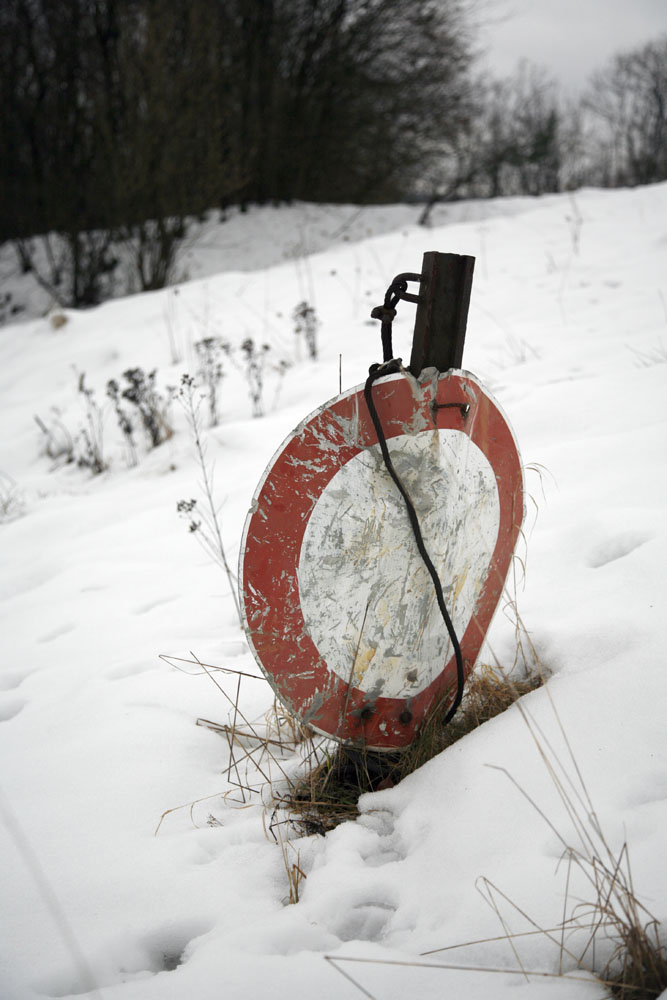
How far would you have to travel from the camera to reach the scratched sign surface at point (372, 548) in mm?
1125

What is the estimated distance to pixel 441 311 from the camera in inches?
44.7

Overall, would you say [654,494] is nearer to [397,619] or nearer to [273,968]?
[397,619]

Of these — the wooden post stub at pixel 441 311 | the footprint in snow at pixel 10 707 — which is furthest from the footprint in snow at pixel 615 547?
the footprint in snow at pixel 10 707

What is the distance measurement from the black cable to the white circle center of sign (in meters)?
0.03

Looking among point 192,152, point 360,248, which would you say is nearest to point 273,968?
point 360,248

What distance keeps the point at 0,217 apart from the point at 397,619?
1394 centimetres

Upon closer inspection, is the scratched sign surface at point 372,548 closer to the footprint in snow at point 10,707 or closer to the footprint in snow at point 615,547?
the footprint in snow at point 615,547

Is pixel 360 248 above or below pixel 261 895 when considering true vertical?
above

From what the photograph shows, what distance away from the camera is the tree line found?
8.95 meters

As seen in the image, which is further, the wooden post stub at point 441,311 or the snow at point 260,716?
the wooden post stub at point 441,311

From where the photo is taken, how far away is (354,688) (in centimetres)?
124

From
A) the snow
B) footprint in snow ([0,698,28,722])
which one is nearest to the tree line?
the snow

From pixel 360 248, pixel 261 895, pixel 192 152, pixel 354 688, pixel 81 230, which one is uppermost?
pixel 192 152

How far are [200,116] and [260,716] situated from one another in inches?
403
